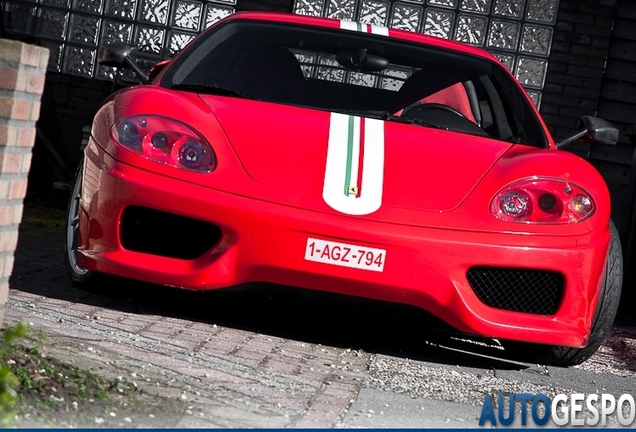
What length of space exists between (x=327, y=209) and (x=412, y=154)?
0.46 m

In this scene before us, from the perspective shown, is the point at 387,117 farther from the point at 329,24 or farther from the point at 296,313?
the point at 296,313

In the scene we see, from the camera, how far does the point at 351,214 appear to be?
3.88m

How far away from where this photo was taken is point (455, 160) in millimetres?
4164

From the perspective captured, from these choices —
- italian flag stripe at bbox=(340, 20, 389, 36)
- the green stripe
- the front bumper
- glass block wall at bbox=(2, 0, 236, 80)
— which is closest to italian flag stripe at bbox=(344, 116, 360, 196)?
the green stripe

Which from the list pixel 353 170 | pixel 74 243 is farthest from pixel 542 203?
pixel 74 243

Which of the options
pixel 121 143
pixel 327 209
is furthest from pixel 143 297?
pixel 327 209

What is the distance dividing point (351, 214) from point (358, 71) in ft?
4.89

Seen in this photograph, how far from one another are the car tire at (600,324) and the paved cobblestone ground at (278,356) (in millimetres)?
65

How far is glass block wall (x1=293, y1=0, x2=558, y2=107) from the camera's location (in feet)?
30.1

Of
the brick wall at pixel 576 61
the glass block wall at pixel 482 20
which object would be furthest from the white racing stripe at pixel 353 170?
the brick wall at pixel 576 61

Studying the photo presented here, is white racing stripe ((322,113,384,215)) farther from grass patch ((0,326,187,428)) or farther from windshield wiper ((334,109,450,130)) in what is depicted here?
grass patch ((0,326,187,428))

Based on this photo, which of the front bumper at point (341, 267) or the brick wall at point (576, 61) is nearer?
the front bumper at point (341, 267)

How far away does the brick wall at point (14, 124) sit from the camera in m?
3.02

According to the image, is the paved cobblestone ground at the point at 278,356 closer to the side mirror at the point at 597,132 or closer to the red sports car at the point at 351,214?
the red sports car at the point at 351,214
